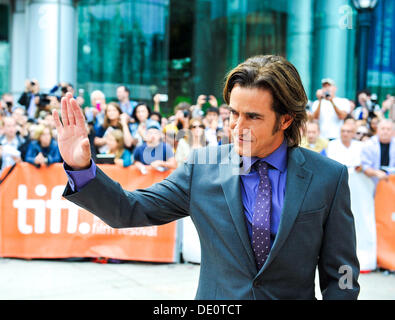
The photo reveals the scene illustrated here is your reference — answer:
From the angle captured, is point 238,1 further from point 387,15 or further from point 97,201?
point 97,201

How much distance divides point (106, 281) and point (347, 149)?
3.63 meters

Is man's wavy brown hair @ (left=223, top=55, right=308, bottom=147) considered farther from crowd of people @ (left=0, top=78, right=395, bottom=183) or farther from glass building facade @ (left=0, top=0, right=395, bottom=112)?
glass building facade @ (left=0, top=0, right=395, bottom=112)

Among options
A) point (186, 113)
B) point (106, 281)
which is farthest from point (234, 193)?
point (186, 113)

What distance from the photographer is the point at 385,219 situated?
680 centimetres

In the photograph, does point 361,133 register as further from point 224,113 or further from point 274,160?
point 274,160

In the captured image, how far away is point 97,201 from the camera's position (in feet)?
5.94

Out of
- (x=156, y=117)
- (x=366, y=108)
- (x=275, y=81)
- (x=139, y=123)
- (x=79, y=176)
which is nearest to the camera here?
(x=79, y=176)

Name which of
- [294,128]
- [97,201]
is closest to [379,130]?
[294,128]

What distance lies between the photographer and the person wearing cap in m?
8.55

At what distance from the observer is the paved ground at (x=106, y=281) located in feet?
17.4

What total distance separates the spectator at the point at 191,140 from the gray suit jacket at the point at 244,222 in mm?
5146

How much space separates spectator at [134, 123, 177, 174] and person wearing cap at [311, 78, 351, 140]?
2919 mm

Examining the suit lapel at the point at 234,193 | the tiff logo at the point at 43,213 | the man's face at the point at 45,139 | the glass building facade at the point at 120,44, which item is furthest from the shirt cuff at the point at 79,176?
the glass building facade at the point at 120,44

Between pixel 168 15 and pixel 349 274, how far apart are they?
15655 millimetres
